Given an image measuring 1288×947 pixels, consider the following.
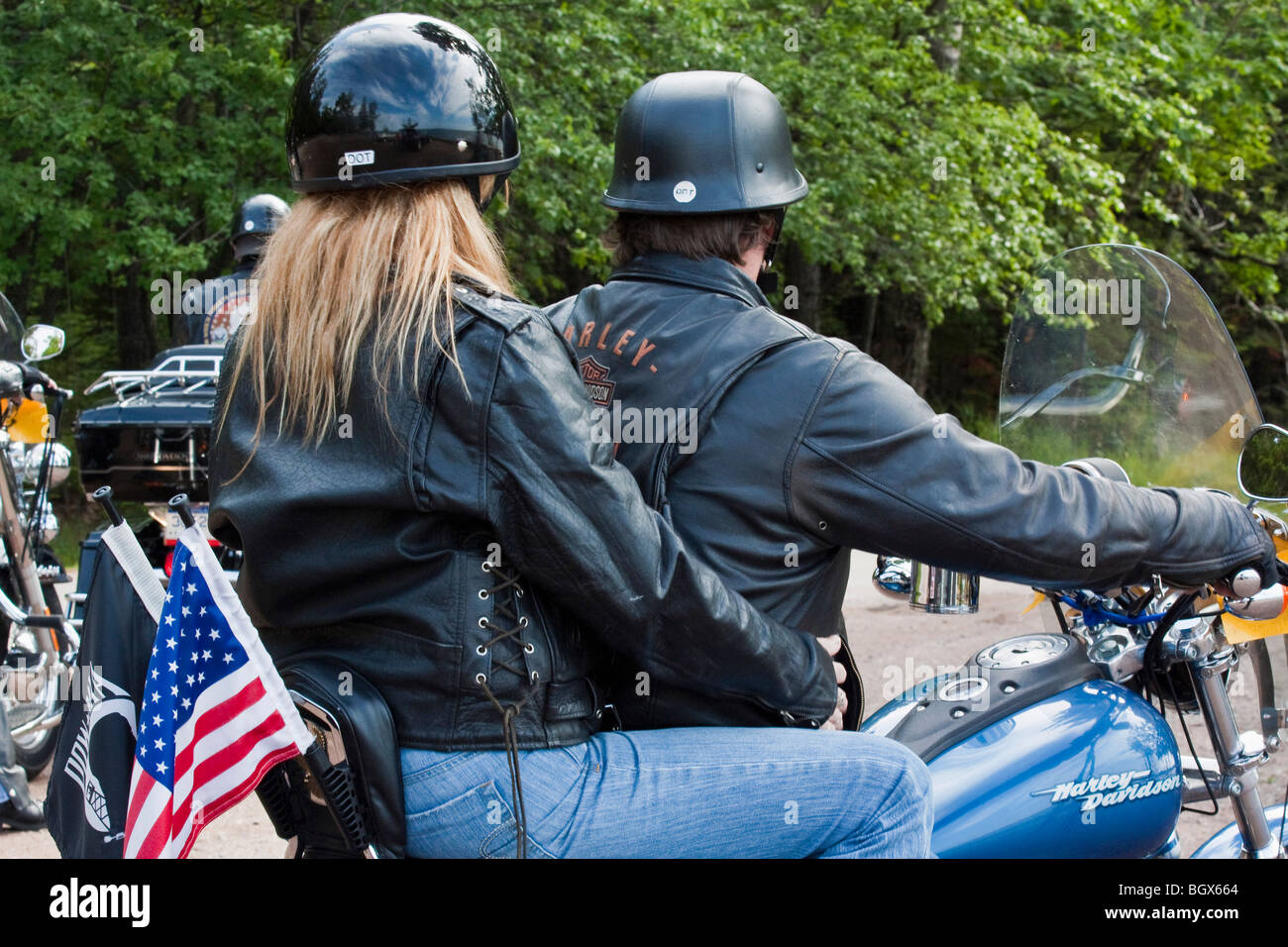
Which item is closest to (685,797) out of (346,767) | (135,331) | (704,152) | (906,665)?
(346,767)

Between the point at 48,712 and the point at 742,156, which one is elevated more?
the point at 742,156

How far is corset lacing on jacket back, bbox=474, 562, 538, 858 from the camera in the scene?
1668mm

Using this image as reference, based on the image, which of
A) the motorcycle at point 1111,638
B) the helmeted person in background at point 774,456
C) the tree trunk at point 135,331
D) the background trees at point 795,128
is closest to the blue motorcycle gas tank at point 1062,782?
the motorcycle at point 1111,638

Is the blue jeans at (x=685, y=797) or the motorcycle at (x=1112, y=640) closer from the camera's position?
the blue jeans at (x=685, y=797)

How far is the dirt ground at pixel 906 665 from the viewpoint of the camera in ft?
13.9

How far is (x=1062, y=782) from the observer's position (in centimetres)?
225

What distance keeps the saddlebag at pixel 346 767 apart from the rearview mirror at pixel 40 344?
3.36 m

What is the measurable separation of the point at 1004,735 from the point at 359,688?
1.18m

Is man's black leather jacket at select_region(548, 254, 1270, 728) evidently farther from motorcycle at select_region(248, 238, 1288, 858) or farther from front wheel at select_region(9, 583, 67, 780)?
front wheel at select_region(9, 583, 67, 780)

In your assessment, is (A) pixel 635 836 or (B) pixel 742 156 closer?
(A) pixel 635 836

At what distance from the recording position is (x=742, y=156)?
2.19m

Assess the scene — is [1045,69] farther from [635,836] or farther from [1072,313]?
[635,836]

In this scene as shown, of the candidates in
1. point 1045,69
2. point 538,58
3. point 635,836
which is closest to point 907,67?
point 1045,69

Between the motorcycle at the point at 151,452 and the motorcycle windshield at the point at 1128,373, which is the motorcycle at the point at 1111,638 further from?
the motorcycle at the point at 151,452
